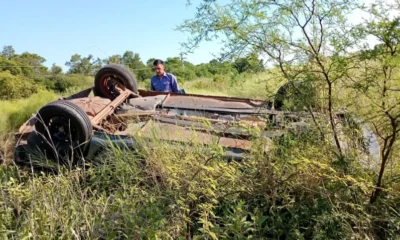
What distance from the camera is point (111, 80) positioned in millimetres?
6312

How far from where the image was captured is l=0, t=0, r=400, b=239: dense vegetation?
8.27 ft

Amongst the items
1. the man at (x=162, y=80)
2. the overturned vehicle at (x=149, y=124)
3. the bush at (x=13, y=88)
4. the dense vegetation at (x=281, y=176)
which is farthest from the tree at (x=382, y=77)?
the bush at (x=13, y=88)

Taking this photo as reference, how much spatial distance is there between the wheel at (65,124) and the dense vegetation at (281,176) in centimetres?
90

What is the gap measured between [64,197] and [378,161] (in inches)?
91.3

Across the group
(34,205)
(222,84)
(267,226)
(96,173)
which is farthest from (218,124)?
(222,84)

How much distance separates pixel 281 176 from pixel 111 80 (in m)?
4.08

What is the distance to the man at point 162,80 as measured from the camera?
23.9 feet

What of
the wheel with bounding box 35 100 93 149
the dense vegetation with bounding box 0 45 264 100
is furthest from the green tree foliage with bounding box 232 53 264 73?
the wheel with bounding box 35 100 93 149

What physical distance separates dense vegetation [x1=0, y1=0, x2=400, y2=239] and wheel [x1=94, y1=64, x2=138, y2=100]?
123 inches

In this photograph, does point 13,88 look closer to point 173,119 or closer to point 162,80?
point 162,80

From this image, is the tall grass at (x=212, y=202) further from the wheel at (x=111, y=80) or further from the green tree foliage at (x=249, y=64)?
the wheel at (x=111, y=80)

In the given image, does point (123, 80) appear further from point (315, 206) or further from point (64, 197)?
point (315, 206)

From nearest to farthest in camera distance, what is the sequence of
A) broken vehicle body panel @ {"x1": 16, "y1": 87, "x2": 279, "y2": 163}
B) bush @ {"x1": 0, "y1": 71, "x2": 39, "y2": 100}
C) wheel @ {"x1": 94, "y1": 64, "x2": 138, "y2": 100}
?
1. broken vehicle body panel @ {"x1": 16, "y1": 87, "x2": 279, "y2": 163}
2. wheel @ {"x1": 94, "y1": 64, "x2": 138, "y2": 100}
3. bush @ {"x1": 0, "y1": 71, "x2": 39, "y2": 100}

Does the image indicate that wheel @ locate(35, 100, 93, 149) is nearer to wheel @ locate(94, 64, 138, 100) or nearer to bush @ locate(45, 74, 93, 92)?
wheel @ locate(94, 64, 138, 100)
